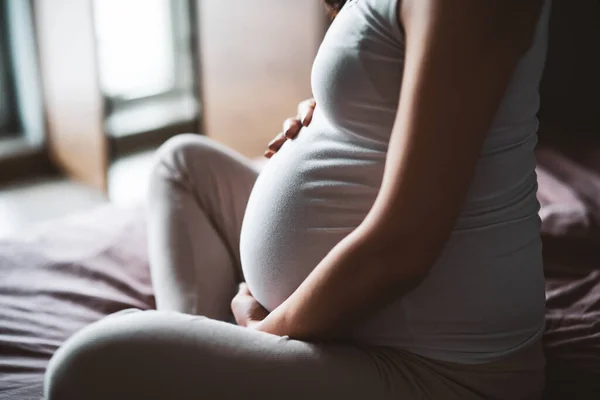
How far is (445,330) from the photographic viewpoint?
87 cm

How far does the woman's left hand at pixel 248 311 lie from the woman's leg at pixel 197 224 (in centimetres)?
8

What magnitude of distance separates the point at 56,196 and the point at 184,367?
1.89 metres

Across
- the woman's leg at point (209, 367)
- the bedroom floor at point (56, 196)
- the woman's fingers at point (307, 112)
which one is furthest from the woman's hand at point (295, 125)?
the bedroom floor at point (56, 196)

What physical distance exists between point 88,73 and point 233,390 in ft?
6.12

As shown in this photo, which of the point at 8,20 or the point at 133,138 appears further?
the point at 133,138

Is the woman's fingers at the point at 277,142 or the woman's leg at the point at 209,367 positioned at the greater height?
the woman's fingers at the point at 277,142

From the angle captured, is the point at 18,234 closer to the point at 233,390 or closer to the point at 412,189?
the point at 233,390

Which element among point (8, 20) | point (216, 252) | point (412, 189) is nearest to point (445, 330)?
point (412, 189)

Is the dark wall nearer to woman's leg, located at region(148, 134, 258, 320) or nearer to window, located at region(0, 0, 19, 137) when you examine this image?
woman's leg, located at region(148, 134, 258, 320)

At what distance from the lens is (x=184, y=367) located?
2.62ft

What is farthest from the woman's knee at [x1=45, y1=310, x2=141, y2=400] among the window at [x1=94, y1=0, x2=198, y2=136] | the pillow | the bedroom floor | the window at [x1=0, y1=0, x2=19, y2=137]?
the window at [x1=94, y1=0, x2=198, y2=136]

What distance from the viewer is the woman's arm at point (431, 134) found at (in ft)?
2.38

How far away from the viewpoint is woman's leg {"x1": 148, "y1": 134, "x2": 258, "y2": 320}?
3.73 feet

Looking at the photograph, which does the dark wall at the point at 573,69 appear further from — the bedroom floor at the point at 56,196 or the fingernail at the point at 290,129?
the fingernail at the point at 290,129
